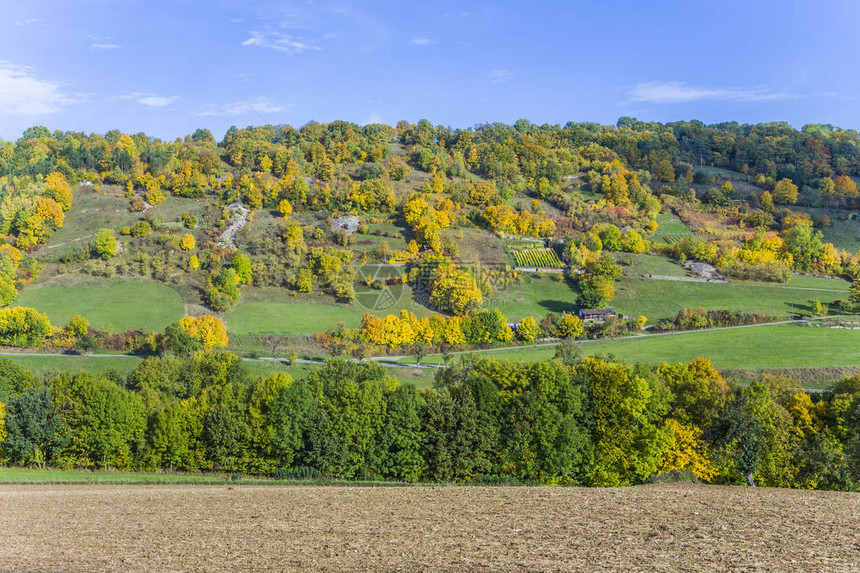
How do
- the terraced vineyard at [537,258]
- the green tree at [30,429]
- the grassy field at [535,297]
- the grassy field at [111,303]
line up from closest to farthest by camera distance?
1. the green tree at [30,429]
2. the grassy field at [111,303]
3. the grassy field at [535,297]
4. the terraced vineyard at [537,258]

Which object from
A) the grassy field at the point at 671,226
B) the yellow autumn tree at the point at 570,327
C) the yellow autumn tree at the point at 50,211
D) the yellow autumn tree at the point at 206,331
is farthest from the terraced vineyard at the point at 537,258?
the yellow autumn tree at the point at 50,211

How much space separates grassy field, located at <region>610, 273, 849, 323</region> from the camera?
102m

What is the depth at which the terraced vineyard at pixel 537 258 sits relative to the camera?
120750 mm

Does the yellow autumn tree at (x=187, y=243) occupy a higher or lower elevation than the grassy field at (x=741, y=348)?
higher

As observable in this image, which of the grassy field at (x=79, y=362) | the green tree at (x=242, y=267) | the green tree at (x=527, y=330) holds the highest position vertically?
the green tree at (x=242, y=267)

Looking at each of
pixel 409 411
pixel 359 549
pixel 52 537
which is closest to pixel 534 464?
pixel 409 411

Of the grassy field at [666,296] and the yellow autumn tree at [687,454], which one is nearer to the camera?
the yellow autumn tree at [687,454]

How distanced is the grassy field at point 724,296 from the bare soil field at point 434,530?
74354 millimetres

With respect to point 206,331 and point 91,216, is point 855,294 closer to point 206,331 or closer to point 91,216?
point 206,331

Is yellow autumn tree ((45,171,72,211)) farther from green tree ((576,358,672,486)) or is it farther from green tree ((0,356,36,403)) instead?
green tree ((576,358,672,486))

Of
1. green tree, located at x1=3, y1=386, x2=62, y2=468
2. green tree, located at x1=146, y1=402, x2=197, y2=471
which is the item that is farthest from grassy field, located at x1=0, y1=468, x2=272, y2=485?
green tree, located at x1=3, y1=386, x2=62, y2=468

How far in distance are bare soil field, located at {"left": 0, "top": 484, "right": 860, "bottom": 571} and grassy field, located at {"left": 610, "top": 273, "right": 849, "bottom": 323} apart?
74.4 meters

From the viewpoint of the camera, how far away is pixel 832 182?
533 ft

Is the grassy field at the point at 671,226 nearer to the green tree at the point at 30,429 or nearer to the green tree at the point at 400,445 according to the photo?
the green tree at the point at 400,445
